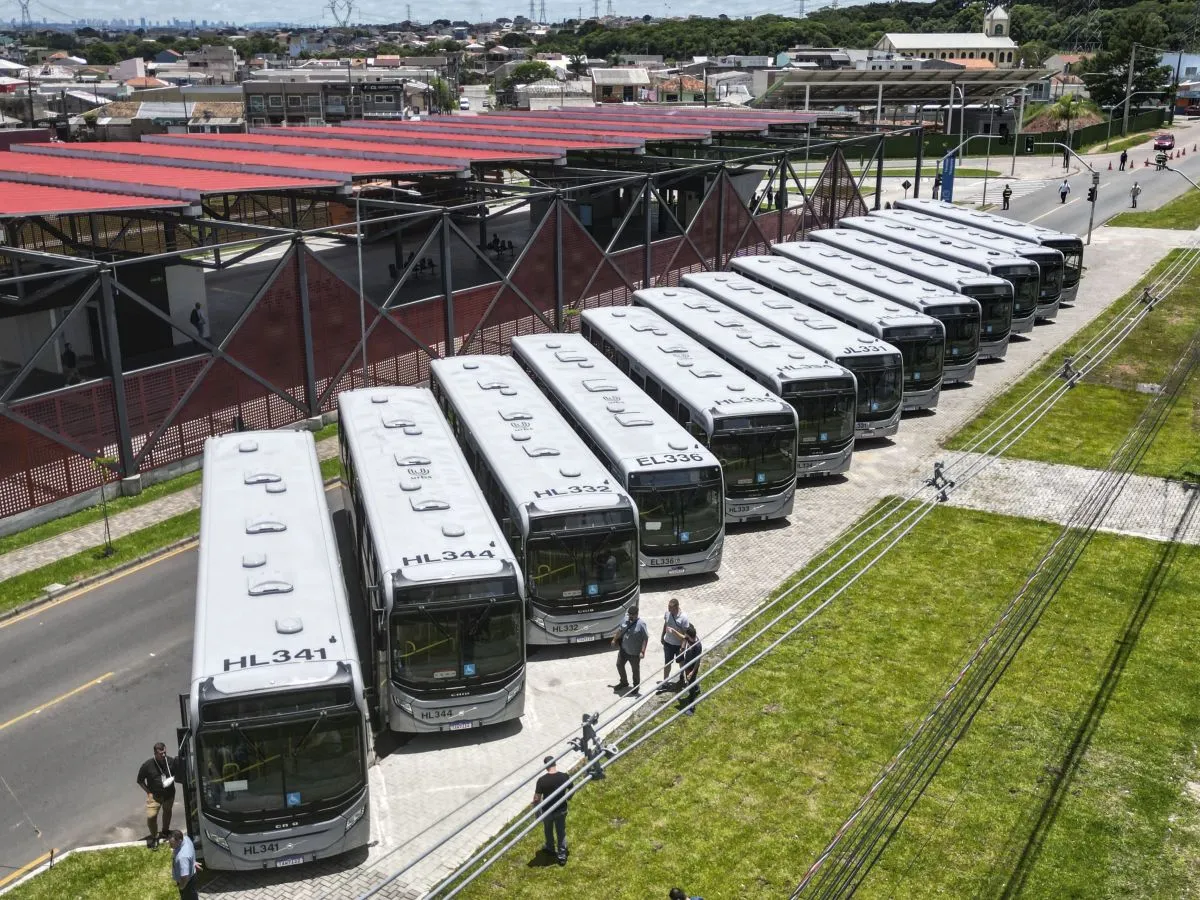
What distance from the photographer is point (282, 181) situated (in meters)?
35.1

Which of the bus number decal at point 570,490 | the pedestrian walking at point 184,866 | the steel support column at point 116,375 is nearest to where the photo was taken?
the pedestrian walking at point 184,866

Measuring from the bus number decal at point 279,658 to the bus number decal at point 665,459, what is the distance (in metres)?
8.36

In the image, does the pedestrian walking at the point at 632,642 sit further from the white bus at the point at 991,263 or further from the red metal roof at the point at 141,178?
the white bus at the point at 991,263

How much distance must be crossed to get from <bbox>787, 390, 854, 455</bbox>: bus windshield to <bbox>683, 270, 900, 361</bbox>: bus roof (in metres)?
2.08

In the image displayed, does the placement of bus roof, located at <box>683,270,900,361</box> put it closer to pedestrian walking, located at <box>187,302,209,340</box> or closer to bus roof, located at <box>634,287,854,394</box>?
bus roof, located at <box>634,287,854,394</box>

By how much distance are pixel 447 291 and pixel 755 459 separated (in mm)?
13341

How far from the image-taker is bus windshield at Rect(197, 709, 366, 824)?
44.4 feet

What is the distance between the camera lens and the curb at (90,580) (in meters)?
21.3

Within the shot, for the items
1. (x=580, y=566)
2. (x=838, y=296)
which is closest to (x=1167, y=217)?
(x=838, y=296)

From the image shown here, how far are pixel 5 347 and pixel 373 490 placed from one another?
2322 cm

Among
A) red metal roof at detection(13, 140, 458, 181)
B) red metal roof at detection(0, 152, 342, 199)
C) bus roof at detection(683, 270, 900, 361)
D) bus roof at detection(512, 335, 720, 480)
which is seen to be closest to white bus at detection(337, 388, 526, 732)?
bus roof at detection(512, 335, 720, 480)

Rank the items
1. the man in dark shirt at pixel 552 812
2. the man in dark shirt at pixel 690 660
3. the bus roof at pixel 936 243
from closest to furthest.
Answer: the man in dark shirt at pixel 552 812
the man in dark shirt at pixel 690 660
the bus roof at pixel 936 243

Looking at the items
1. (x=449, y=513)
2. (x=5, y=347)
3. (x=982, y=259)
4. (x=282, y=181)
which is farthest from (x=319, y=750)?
(x=982, y=259)

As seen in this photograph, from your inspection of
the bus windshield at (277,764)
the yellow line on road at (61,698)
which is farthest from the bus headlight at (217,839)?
the yellow line on road at (61,698)
